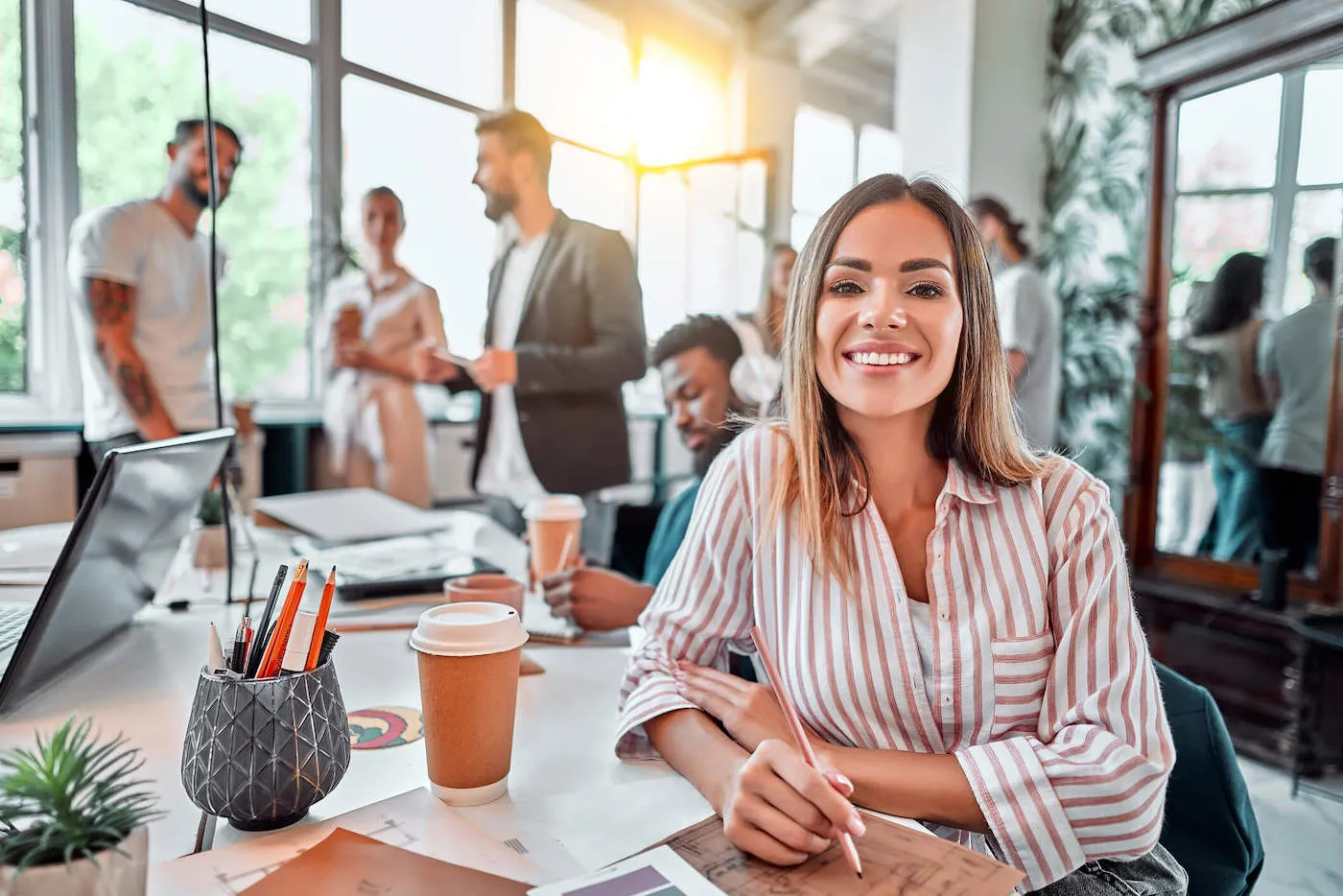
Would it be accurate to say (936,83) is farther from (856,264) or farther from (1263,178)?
(856,264)

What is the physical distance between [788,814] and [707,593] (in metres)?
0.40

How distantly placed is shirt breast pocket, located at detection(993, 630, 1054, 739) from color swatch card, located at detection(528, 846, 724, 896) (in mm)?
432

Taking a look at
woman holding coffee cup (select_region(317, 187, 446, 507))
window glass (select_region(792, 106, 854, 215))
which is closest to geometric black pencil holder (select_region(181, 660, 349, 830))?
woman holding coffee cup (select_region(317, 187, 446, 507))

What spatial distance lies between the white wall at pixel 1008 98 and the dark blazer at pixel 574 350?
1.87m

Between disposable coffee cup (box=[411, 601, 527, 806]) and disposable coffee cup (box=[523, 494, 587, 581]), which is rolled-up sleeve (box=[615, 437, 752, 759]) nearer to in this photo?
disposable coffee cup (box=[411, 601, 527, 806])

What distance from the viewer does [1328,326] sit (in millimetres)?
2234

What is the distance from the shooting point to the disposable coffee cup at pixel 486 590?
103 centimetres

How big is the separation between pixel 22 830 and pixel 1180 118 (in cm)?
310

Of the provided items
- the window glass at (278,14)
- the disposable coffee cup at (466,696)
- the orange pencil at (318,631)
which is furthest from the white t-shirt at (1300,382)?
the window glass at (278,14)

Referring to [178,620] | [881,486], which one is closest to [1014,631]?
[881,486]

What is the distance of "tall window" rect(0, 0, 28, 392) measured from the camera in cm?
94

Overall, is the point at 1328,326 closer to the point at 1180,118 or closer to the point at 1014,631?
the point at 1180,118

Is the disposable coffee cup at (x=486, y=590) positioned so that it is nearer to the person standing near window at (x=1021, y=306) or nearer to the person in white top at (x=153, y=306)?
the person in white top at (x=153, y=306)

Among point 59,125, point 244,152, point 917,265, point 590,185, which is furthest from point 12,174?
point 244,152
